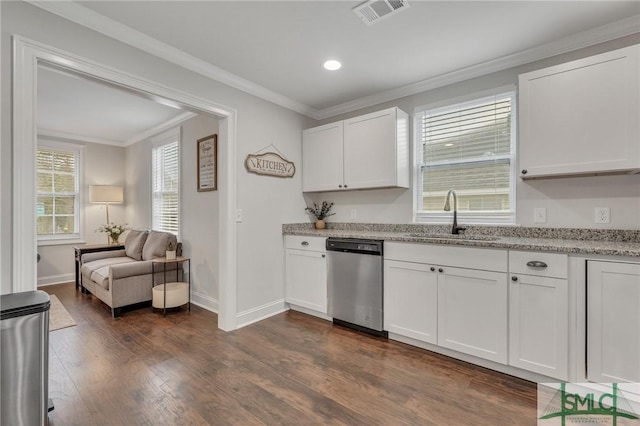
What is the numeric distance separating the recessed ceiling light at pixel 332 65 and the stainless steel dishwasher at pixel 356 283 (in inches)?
64.6

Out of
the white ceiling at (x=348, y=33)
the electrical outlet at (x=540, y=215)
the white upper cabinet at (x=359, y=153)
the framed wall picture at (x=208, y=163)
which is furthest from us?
the framed wall picture at (x=208, y=163)

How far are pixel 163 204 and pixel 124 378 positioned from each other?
3065 millimetres

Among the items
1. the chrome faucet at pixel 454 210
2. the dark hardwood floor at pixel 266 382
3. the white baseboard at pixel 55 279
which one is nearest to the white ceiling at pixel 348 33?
the chrome faucet at pixel 454 210

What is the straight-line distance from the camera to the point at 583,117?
82.1 inches

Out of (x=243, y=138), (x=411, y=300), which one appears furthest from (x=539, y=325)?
(x=243, y=138)

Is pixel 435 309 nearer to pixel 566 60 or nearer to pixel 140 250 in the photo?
pixel 566 60

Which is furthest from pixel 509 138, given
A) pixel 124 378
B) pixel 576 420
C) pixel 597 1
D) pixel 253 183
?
pixel 124 378

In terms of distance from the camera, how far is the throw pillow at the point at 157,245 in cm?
396

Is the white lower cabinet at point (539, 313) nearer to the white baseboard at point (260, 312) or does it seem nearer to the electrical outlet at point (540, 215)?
the electrical outlet at point (540, 215)

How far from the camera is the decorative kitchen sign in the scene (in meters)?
3.22

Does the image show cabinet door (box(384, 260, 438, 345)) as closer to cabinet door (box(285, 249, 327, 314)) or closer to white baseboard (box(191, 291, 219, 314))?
cabinet door (box(285, 249, 327, 314))

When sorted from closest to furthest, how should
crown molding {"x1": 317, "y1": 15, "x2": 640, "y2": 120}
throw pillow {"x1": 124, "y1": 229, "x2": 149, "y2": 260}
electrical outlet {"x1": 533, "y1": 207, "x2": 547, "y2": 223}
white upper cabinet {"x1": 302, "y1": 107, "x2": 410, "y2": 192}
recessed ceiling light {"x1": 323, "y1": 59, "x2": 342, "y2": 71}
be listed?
crown molding {"x1": 317, "y1": 15, "x2": 640, "y2": 120} < electrical outlet {"x1": 533, "y1": 207, "x2": 547, "y2": 223} < recessed ceiling light {"x1": 323, "y1": 59, "x2": 342, "y2": 71} < white upper cabinet {"x1": 302, "y1": 107, "x2": 410, "y2": 192} < throw pillow {"x1": 124, "y1": 229, "x2": 149, "y2": 260}

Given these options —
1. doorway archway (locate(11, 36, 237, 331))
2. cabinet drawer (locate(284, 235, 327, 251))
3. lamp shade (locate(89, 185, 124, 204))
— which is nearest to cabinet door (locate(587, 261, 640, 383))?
cabinet drawer (locate(284, 235, 327, 251))

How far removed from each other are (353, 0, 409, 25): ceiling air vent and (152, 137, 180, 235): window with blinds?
3.28 meters
